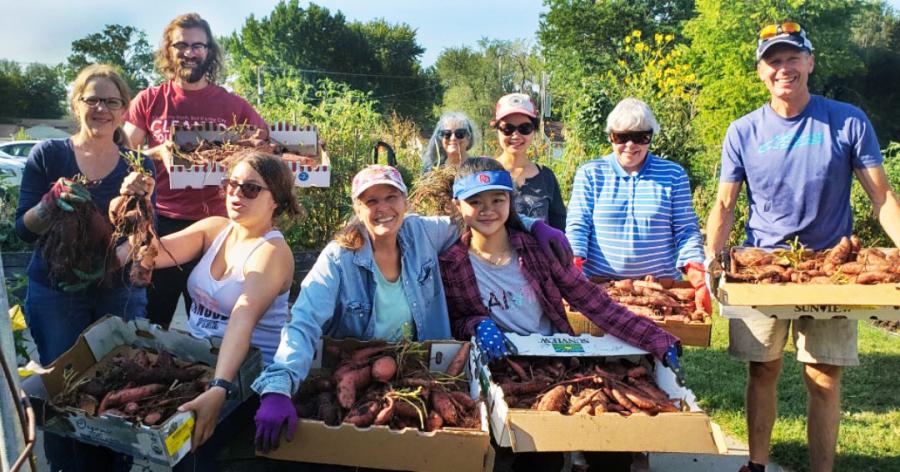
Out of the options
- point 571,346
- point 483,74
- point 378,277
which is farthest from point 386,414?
point 483,74

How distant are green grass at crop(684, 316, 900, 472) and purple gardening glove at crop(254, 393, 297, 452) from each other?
314cm

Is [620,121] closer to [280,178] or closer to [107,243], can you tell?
[280,178]

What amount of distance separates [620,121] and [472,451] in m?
2.24

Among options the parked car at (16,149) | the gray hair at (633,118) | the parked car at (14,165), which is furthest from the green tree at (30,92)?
the gray hair at (633,118)

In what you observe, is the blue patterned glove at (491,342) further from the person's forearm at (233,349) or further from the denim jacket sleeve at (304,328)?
the person's forearm at (233,349)

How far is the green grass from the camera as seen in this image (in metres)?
3.84

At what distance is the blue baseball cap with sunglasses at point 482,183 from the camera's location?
2.82 metres

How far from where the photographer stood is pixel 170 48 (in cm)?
372

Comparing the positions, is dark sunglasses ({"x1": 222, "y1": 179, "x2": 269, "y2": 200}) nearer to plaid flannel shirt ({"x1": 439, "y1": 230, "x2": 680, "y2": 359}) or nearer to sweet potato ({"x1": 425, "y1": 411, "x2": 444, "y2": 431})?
plaid flannel shirt ({"x1": 439, "y1": 230, "x2": 680, "y2": 359})

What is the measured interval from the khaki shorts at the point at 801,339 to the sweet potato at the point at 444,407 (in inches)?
64.4

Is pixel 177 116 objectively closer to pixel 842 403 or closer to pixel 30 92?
pixel 842 403

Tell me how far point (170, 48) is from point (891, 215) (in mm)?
4017

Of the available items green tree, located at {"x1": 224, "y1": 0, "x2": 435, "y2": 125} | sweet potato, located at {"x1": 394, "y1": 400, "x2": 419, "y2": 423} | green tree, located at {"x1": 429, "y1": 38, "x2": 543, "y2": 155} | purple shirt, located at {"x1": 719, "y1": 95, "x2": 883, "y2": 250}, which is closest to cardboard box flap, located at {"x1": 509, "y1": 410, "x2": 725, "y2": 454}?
sweet potato, located at {"x1": 394, "y1": 400, "x2": 419, "y2": 423}

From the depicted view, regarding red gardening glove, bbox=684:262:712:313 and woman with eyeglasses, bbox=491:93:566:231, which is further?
woman with eyeglasses, bbox=491:93:566:231
